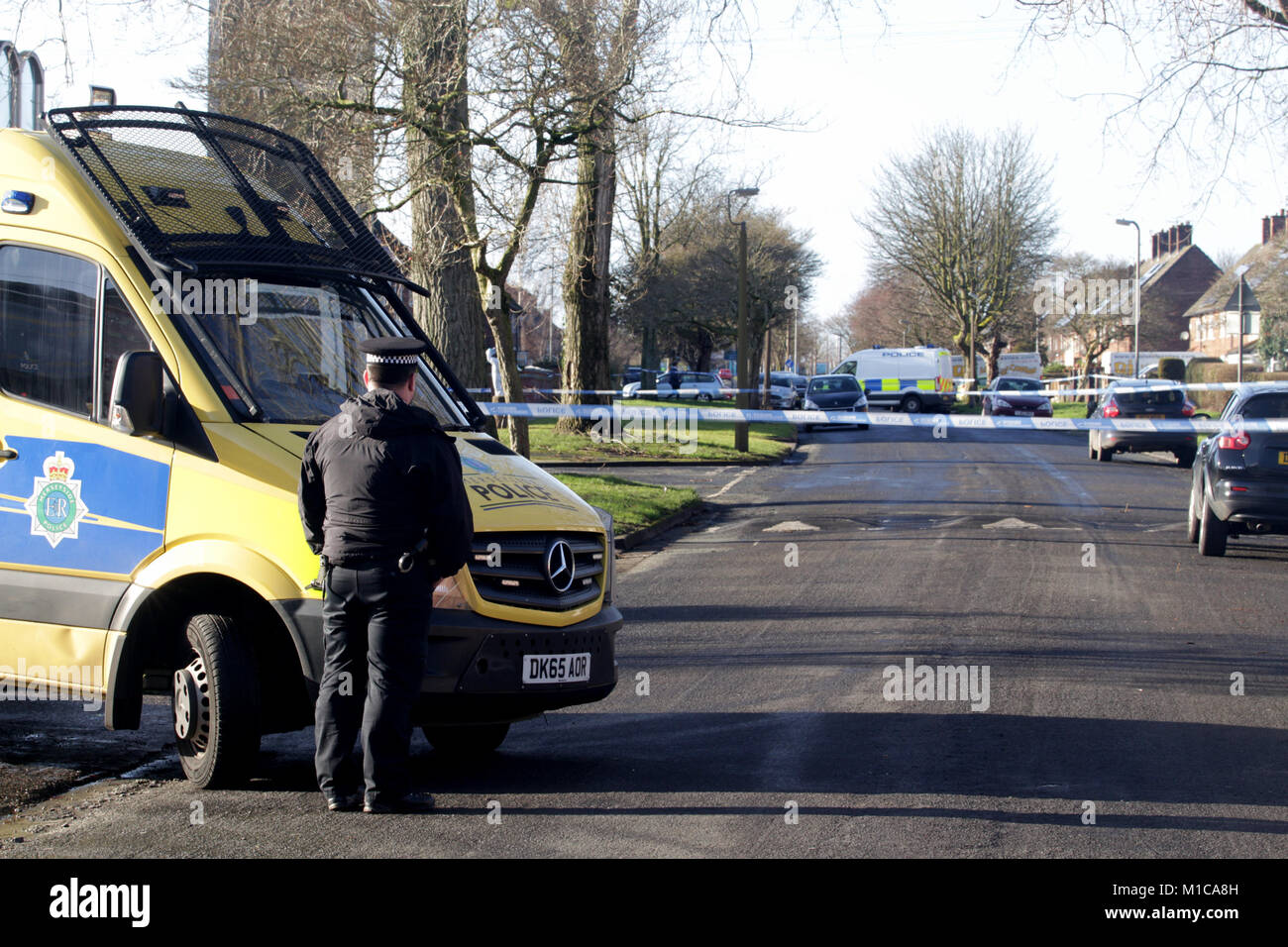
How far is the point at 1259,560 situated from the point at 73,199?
11.8m

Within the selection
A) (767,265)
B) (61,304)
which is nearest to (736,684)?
(61,304)

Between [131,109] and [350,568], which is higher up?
[131,109]

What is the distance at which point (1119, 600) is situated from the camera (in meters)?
10.6

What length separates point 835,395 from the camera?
41875mm

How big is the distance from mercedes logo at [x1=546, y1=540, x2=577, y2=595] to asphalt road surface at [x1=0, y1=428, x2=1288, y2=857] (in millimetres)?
899

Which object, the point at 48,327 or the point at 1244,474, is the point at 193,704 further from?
the point at 1244,474
